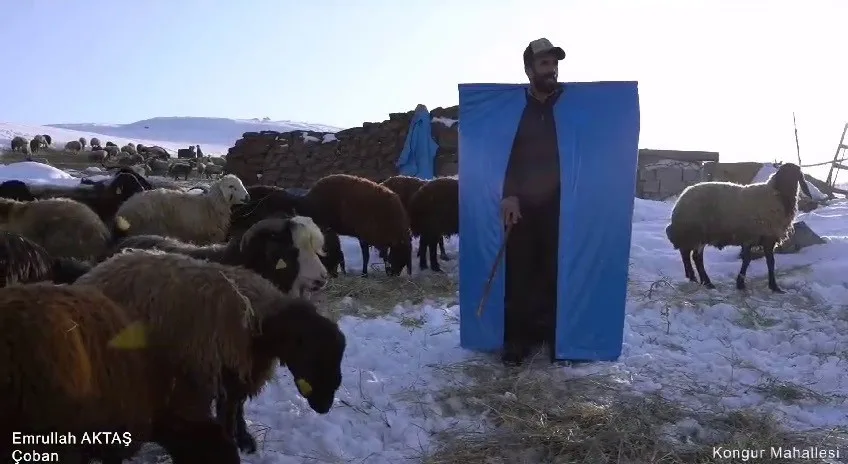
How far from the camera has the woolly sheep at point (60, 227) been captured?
5828mm

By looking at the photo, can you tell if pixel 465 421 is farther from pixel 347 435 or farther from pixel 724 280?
pixel 724 280

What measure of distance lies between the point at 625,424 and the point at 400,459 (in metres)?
1.42

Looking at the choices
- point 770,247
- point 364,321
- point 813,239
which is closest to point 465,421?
point 364,321

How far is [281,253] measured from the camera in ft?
14.8

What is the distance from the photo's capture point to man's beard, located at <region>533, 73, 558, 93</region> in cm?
520

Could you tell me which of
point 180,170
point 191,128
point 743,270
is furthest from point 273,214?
point 191,128

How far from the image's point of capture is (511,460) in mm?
3703

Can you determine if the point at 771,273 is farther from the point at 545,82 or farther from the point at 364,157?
the point at 364,157

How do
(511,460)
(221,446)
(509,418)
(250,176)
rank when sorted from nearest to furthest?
(221,446)
(511,460)
(509,418)
(250,176)

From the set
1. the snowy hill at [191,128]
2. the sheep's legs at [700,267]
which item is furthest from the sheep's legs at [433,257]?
the snowy hill at [191,128]

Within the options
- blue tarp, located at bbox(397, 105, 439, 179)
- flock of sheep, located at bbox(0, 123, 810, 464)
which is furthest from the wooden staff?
blue tarp, located at bbox(397, 105, 439, 179)

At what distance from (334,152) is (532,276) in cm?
1251

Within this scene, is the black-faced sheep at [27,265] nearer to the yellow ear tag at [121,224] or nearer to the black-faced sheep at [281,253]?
the black-faced sheep at [281,253]

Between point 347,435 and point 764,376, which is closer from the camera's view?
point 347,435
